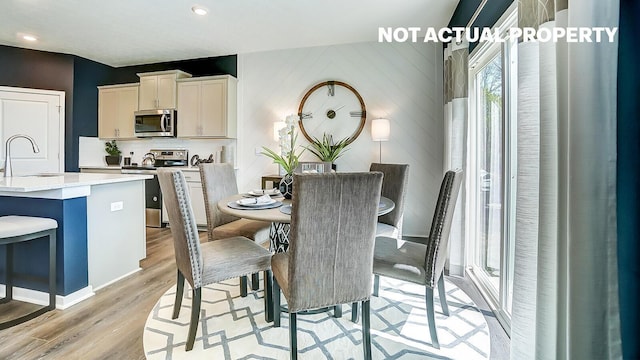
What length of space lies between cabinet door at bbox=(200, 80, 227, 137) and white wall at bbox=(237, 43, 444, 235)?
0.47 meters

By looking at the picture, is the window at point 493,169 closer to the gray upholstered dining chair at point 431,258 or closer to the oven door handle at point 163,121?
the gray upholstered dining chair at point 431,258

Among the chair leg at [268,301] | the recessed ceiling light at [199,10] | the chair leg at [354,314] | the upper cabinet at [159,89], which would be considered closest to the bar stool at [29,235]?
the chair leg at [268,301]

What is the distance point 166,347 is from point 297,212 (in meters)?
1.18

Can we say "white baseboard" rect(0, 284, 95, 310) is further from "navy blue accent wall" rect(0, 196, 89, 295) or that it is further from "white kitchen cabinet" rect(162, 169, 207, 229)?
"white kitchen cabinet" rect(162, 169, 207, 229)

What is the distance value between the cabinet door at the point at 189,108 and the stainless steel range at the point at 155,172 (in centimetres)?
50

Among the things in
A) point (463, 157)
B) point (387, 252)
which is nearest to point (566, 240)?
point (387, 252)

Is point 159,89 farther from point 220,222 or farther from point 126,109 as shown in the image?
point 220,222

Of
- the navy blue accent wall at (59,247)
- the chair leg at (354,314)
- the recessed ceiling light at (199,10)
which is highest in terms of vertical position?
the recessed ceiling light at (199,10)

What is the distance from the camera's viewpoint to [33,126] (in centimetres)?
444

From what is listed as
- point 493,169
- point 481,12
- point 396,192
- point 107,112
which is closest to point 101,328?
point 396,192

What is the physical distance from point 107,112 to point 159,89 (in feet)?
3.61

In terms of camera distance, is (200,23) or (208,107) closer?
(200,23)

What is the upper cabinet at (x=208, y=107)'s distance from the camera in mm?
4344

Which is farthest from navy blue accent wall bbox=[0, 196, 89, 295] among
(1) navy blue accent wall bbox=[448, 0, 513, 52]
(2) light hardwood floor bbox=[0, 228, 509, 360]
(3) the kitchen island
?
(1) navy blue accent wall bbox=[448, 0, 513, 52]
